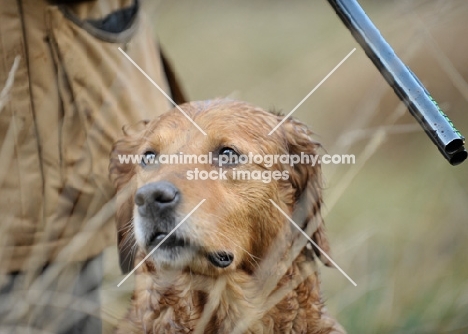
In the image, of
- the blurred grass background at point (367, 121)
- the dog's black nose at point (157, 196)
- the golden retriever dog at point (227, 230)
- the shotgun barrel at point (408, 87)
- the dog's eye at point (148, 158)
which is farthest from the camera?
the blurred grass background at point (367, 121)

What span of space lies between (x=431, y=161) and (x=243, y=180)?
6.09 feet

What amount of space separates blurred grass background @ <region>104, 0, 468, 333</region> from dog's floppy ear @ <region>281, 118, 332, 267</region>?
5 cm

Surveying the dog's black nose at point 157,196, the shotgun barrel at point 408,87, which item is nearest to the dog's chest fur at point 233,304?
the dog's black nose at point 157,196

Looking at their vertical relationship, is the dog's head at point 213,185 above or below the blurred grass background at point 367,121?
above

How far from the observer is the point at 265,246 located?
7.86 ft

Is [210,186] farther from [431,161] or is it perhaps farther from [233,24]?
[233,24]

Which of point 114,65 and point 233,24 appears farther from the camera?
point 233,24

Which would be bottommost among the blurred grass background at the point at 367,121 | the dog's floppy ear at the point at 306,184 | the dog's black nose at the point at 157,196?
the blurred grass background at the point at 367,121

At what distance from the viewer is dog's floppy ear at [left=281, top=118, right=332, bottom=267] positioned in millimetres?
2451

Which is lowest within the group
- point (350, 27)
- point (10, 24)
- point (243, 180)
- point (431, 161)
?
point (431, 161)

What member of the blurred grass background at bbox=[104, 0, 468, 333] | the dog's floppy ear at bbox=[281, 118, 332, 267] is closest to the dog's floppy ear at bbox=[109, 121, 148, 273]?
the blurred grass background at bbox=[104, 0, 468, 333]

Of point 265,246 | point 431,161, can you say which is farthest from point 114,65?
point 431,161

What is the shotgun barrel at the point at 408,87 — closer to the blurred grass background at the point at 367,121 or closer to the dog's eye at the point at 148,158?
the blurred grass background at the point at 367,121

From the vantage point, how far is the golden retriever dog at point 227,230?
7.43ft
